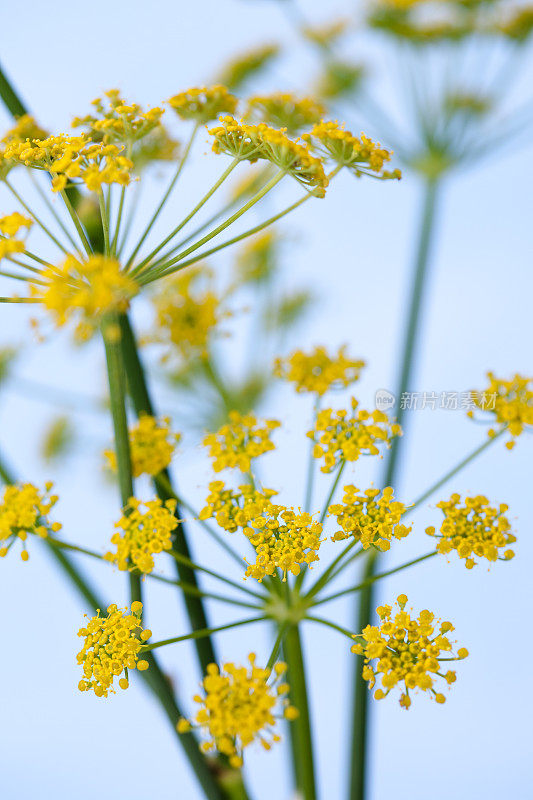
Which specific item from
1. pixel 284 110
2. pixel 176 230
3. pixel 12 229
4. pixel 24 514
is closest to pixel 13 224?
pixel 12 229

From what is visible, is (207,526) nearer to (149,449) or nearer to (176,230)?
(149,449)

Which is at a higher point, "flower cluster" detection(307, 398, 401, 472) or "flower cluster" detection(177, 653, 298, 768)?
"flower cluster" detection(307, 398, 401, 472)

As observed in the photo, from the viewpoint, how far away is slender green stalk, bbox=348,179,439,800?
2.93 feet

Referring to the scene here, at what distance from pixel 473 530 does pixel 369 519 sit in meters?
0.10

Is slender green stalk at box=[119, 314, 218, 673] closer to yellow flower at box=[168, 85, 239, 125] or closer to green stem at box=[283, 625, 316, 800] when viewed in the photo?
green stem at box=[283, 625, 316, 800]

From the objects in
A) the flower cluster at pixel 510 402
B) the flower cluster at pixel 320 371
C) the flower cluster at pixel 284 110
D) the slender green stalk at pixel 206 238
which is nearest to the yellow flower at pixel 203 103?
the flower cluster at pixel 284 110

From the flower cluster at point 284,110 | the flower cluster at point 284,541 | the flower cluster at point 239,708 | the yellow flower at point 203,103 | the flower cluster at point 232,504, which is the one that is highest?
the flower cluster at point 284,110

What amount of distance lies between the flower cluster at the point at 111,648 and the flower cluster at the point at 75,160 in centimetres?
32

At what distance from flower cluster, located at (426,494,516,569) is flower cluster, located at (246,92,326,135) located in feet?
1.27

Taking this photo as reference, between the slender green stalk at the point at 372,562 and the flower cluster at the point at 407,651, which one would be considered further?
the slender green stalk at the point at 372,562

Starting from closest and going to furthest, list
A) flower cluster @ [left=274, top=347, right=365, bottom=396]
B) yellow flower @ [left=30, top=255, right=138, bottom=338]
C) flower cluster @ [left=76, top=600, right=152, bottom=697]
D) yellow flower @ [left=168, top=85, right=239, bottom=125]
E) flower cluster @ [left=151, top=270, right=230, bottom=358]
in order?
yellow flower @ [left=30, top=255, right=138, bottom=338] < flower cluster @ [left=76, top=600, right=152, bottom=697] < yellow flower @ [left=168, top=85, right=239, bottom=125] < flower cluster @ [left=274, top=347, right=365, bottom=396] < flower cluster @ [left=151, top=270, right=230, bottom=358]

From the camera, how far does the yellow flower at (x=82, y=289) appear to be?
1.61 feet

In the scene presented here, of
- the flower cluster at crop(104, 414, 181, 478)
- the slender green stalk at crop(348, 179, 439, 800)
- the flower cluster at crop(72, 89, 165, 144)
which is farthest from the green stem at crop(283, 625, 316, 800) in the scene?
the flower cluster at crop(72, 89, 165, 144)

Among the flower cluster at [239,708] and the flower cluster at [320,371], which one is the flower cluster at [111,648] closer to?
the flower cluster at [239,708]
